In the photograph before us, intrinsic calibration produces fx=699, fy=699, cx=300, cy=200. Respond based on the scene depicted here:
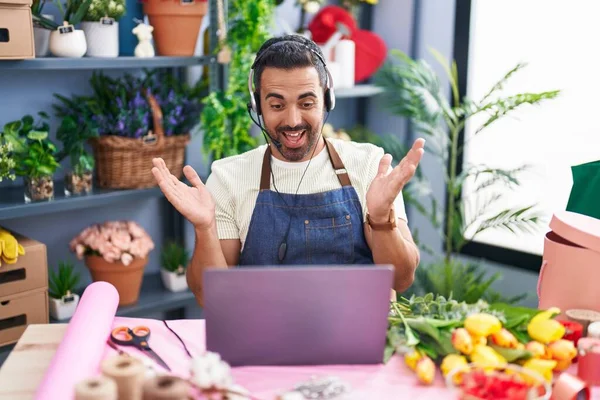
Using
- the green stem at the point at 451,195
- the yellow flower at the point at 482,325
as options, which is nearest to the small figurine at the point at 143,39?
the green stem at the point at 451,195

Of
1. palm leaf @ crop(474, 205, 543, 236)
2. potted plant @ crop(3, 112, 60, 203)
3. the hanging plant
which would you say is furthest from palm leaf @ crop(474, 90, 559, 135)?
potted plant @ crop(3, 112, 60, 203)

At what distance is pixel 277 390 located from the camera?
110cm

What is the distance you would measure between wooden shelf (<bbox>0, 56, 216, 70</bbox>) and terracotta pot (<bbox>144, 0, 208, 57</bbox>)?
7 centimetres

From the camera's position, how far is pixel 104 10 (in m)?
2.52

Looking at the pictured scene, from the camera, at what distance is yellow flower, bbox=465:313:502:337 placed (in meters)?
1.15

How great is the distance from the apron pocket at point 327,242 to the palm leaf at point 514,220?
131 cm

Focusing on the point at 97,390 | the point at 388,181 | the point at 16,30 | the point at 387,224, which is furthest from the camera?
the point at 16,30

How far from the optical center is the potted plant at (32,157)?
2.38 m

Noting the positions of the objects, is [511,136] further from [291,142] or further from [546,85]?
[291,142]

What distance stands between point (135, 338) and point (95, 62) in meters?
1.46

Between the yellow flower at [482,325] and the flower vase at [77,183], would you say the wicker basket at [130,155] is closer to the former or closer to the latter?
the flower vase at [77,183]

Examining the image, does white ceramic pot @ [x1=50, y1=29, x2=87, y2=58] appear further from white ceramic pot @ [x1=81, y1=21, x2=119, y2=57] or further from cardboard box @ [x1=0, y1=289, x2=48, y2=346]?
cardboard box @ [x1=0, y1=289, x2=48, y2=346]

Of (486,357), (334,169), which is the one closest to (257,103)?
(334,169)

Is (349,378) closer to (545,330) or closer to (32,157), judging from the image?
(545,330)
